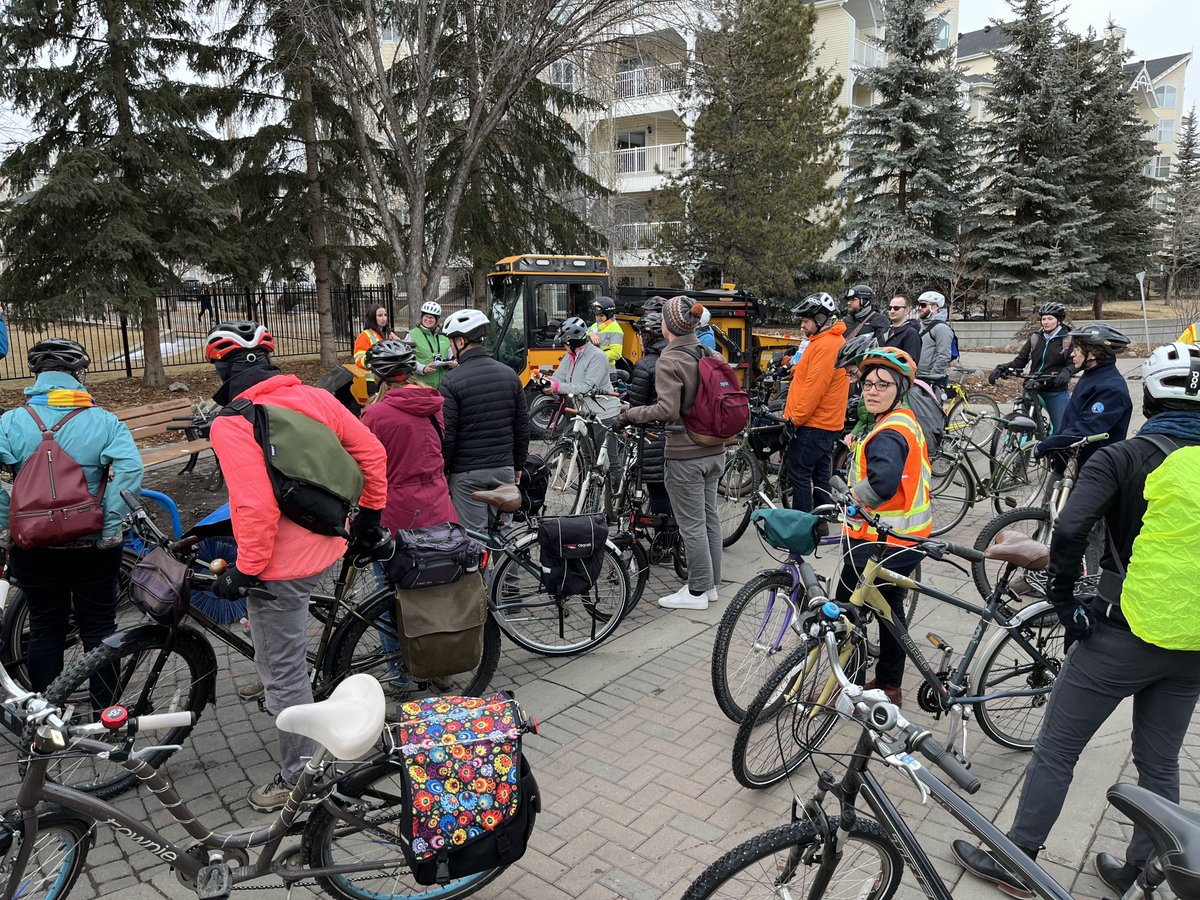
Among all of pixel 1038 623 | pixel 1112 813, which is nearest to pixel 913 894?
pixel 1112 813

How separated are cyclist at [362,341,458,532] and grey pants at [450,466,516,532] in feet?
2.00

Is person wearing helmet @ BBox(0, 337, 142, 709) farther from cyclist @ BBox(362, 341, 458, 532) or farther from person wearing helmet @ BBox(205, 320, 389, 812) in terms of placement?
cyclist @ BBox(362, 341, 458, 532)

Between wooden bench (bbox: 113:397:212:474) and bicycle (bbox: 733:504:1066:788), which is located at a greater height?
wooden bench (bbox: 113:397:212:474)

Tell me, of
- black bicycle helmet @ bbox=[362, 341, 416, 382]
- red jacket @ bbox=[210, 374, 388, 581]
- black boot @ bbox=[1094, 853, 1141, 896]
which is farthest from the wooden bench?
black boot @ bbox=[1094, 853, 1141, 896]

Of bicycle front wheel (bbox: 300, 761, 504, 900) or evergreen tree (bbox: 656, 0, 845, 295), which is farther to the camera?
evergreen tree (bbox: 656, 0, 845, 295)

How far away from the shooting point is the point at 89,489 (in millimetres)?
3830

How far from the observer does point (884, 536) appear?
3.94 m

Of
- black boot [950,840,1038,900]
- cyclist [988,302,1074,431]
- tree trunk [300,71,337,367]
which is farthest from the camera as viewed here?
tree trunk [300,71,337,367]

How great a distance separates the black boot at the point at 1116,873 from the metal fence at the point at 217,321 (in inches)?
576

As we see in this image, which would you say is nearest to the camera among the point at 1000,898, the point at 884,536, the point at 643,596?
the point at 1000,898

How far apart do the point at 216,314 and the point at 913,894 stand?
17973 millimetres

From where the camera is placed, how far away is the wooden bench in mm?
7641

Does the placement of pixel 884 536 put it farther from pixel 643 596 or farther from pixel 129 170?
pixel 129 170

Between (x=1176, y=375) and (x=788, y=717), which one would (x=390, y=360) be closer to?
(x=788, y=717)
